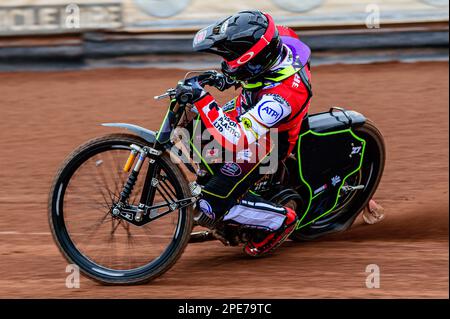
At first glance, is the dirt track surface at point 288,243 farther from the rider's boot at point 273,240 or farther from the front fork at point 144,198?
the front fork at point 144,198

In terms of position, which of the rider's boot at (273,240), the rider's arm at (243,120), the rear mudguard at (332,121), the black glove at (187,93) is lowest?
the rider's boot at (273,240)

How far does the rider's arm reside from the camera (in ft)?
18.2

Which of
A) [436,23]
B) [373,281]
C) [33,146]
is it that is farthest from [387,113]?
[373,281]

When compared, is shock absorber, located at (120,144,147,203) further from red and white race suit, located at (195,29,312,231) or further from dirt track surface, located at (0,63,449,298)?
dirt track surface, located at (0,63,449,298)

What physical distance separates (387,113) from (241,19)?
15.1 ft

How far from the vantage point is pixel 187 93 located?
5.52m

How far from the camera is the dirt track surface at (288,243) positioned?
576 cm

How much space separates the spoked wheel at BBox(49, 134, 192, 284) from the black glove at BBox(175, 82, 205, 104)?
1.37 feet

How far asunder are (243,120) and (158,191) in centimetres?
72

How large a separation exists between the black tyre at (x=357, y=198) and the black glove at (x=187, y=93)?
64.9 inches

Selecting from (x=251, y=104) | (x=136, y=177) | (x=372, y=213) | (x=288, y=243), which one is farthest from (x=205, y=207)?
(x=372, y=213)
